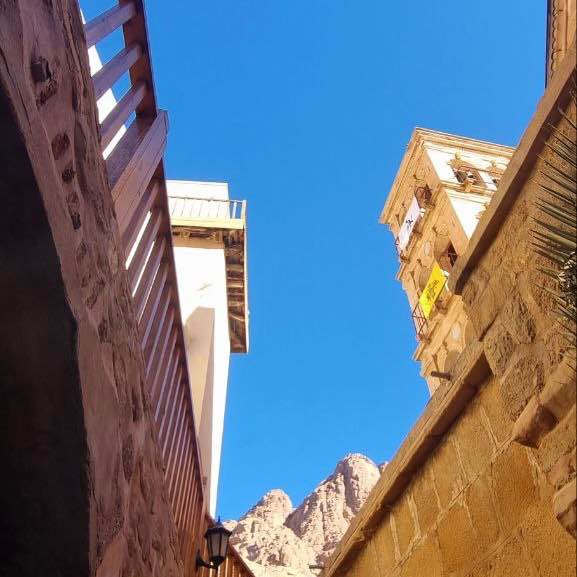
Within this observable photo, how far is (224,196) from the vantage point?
14164mm

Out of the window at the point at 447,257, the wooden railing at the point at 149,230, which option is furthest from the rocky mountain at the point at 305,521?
the wooden railing at the point at 149,230

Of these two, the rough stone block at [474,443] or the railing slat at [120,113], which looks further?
the railing slat at [120,113]

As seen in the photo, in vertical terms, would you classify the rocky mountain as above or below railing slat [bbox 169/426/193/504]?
above

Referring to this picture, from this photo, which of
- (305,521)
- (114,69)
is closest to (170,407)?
(114,69)

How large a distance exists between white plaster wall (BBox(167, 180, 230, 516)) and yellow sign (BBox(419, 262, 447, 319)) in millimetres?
8984

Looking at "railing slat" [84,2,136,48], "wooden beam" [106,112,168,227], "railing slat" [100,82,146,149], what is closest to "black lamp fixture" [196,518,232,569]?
"wooden beam" [106,112,168,227]

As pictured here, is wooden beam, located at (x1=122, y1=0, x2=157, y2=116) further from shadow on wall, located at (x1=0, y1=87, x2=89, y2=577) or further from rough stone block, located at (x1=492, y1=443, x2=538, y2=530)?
rough stone block, located at (x1=492, y1=443, x2=538, y2=530)

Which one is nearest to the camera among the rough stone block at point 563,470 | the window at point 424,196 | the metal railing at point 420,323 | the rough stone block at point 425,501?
the rough stone block at point 563,470

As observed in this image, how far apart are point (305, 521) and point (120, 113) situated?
42019mm

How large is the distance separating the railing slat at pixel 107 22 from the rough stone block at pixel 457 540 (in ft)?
9.68

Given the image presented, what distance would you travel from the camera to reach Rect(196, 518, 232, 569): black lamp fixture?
537cm

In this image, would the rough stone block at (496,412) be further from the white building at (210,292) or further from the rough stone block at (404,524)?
the white building at (210,292)

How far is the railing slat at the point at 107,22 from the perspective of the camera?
2.71 metres

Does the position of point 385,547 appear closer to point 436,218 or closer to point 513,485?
point 513,485
